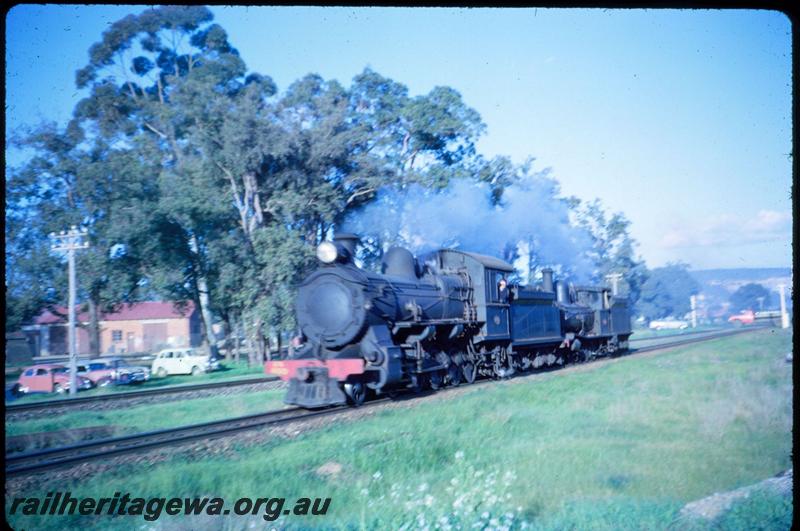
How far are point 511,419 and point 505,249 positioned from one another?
14.9 metres

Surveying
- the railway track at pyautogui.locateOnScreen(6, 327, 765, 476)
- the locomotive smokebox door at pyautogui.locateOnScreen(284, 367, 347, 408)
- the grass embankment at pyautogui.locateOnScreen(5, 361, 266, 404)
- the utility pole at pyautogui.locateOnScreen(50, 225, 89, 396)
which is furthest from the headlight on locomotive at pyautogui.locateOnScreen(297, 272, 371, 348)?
the grass embankment at pyautogui.locateOnScreen(5, 361, 266, 404)

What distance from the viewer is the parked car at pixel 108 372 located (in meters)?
22.5

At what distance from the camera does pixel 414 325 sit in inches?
550

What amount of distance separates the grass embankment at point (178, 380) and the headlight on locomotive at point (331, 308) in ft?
34.6

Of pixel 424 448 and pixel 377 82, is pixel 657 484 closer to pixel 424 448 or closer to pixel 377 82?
pixel 424 448

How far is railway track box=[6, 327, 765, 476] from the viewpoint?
856cm

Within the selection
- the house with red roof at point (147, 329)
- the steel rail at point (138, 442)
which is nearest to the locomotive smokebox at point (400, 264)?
the steel rail at point (138, 442)

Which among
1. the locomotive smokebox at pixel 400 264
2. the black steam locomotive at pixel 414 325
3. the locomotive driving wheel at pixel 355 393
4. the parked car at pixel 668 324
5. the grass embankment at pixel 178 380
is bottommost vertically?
the grass embankment at pixel 178 380

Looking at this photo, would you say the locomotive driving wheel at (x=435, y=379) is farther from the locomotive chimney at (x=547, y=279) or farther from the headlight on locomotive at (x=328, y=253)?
the locomotive chimney at (x=547, y=279)

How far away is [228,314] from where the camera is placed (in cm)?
2986

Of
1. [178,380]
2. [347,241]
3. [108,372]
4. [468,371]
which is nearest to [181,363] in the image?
[178,380]

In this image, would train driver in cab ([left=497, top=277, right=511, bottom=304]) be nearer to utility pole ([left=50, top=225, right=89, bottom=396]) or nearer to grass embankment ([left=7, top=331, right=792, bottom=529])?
grass embankment ([left=7, top=331, right=792, bottom=529])

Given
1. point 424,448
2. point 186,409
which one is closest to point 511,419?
point 424,448

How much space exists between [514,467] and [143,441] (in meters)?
6.42
